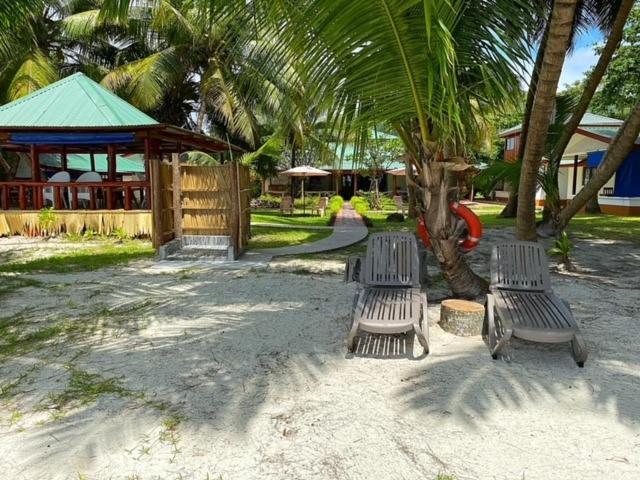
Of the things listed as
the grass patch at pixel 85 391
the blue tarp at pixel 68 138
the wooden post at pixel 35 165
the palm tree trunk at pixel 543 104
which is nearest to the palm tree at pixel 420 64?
the palm tree trunk at pixel 543 104

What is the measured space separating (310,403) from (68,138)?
38.3ft

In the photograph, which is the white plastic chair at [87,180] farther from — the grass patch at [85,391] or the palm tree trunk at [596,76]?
the palm tree trunk at [596,76]

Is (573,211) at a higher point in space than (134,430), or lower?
higher

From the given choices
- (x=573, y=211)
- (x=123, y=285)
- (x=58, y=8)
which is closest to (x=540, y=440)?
(x=123, y=285)

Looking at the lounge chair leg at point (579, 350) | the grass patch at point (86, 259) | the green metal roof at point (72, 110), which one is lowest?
the lounge chair leg at point (579, 350)

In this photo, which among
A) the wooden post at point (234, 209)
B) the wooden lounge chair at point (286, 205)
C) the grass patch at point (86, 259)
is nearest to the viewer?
the grass patch at point (86, 259)

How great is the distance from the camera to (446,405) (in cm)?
338

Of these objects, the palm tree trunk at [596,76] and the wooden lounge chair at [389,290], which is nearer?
the wooden lounge chair at [389,290]

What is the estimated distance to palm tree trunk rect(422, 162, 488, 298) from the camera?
562cm

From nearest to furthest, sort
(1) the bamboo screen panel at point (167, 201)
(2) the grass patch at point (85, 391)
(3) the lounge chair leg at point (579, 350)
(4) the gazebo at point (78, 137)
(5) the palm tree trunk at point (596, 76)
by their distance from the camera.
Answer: (2) the grass patch at point (85, 391)
(3) the lounge chair leg at point (579, 350)
(5) the palm tree trunk at point (596, 76)
(1) the bamboo screen panel at point (167, 201)
(4) the gazebo at point (78, 137)

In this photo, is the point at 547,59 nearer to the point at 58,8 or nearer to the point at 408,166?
the point at 408,166

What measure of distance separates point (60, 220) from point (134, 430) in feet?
36.1

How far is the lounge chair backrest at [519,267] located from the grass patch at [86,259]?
6.90m

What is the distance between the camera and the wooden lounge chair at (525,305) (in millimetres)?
3967
